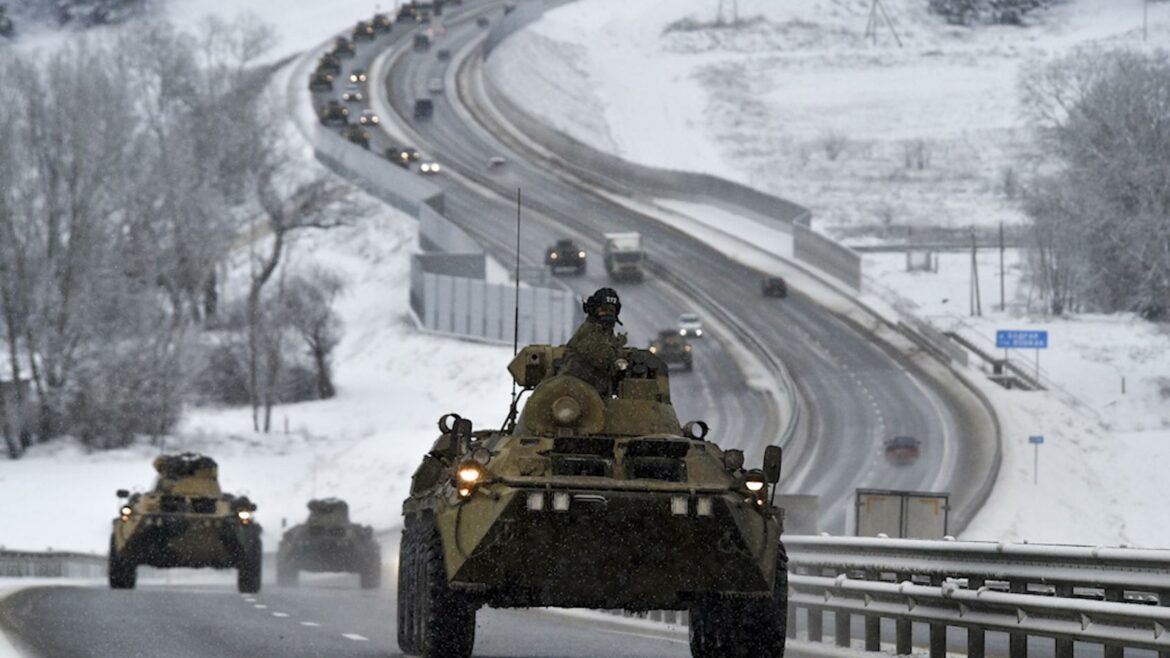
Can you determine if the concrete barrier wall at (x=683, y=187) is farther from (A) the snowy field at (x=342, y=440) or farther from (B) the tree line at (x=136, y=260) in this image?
(B) the tree line at (x=136, y=260)

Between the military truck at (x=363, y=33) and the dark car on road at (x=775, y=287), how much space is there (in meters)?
69.8

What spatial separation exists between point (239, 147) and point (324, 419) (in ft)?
99.2

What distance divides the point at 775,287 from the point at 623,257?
247 inches

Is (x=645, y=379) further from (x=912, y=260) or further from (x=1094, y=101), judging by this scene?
(x=912, y=260)

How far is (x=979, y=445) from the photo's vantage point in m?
65.7

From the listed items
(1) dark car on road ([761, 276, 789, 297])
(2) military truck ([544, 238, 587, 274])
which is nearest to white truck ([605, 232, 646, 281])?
(2) military truck ([544, 238, 587, 274])

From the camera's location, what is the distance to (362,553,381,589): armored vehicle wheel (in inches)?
1544

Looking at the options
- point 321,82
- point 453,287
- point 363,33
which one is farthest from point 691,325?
point 363,33

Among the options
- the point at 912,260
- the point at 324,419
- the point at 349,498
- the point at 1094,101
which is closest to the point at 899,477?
the point at 349,498

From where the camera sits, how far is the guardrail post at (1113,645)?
1439 cm

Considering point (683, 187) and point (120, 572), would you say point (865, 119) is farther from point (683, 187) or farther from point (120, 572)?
point (120, 572)

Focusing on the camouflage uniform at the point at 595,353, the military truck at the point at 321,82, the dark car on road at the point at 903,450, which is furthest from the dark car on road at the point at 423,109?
the camouflage uniform at the point at 595,353

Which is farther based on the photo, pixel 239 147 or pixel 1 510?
pixel 239 147

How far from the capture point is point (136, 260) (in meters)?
81.3
